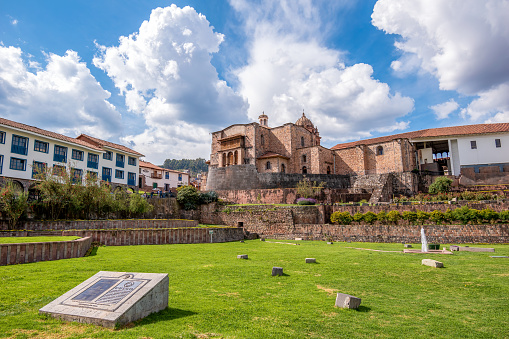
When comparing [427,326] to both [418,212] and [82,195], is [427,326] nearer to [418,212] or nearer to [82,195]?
[418,212]

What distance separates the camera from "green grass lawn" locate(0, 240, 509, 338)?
15.7ft

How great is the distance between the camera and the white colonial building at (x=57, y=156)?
95.0 feet

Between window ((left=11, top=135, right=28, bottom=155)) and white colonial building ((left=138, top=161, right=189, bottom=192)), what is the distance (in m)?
26.4

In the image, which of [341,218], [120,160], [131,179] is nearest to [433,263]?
[341,218]

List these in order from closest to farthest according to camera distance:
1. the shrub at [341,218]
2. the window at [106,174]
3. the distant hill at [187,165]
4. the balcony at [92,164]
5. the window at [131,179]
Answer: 1. the shrub at [341,218]
2. the balcony at [92,164]
3. the window at [106,174]
4. the window at [131,179]
5. the distant hill at [187,165]

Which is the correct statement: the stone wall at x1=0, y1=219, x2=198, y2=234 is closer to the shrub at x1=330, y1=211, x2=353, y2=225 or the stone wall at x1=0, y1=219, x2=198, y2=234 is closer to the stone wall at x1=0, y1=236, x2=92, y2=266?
the stone wall at x1=0, y1=236, x2=92, y2=266

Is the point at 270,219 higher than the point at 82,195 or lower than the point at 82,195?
lower

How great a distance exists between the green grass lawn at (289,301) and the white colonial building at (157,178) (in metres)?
48.8

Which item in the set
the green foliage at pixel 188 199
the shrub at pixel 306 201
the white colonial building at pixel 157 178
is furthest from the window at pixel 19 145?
the shrub at pixel 306 201

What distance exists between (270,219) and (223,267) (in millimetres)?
18962

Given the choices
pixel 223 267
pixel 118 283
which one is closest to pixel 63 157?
pixel 223 267

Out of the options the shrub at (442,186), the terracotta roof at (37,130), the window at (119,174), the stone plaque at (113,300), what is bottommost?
the stone plaque at (113,300)

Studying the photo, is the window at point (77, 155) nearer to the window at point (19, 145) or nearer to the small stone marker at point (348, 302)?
the window at point (19, 145)

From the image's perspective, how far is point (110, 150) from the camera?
40.0 metres
